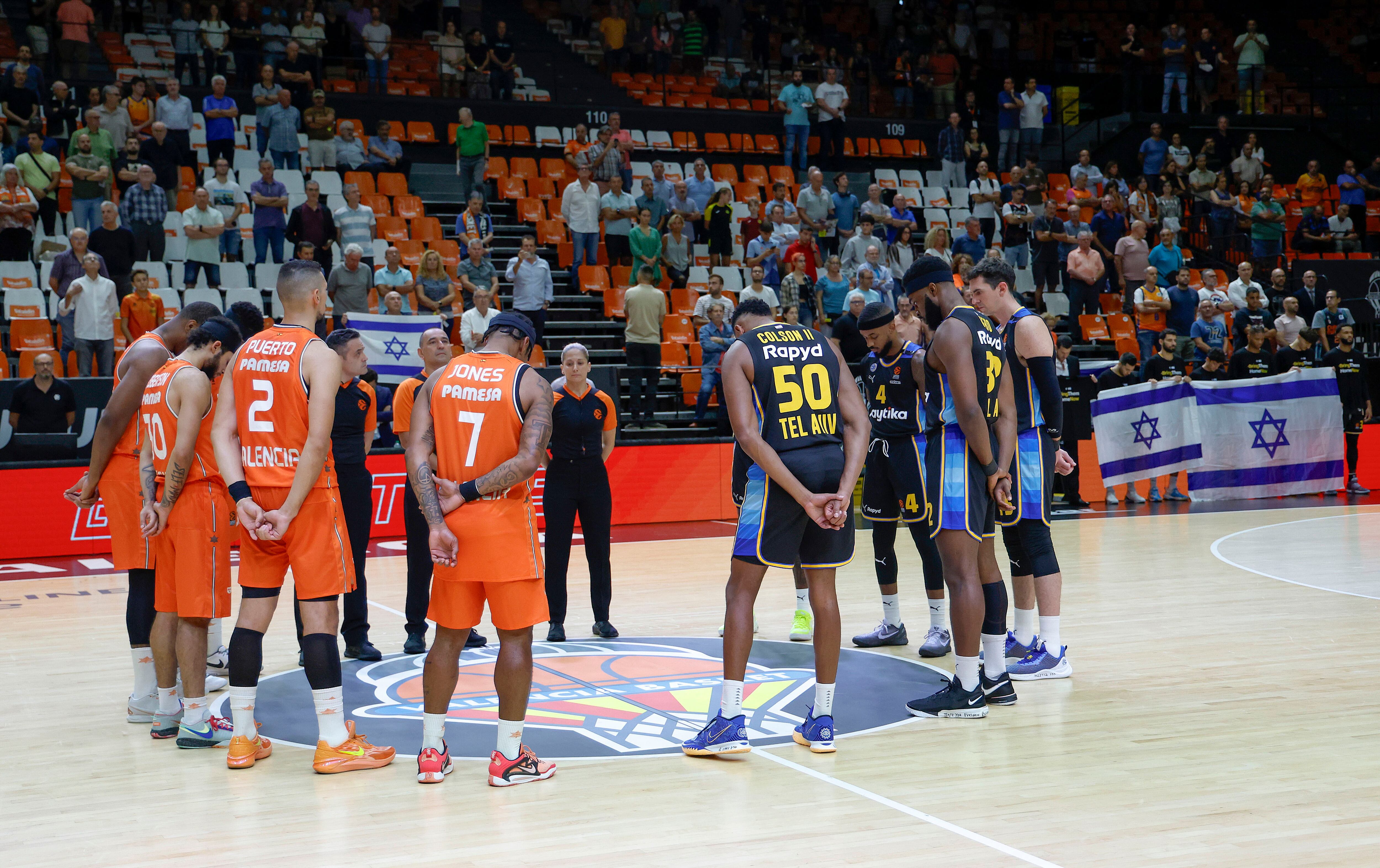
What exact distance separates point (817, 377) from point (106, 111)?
13.7m

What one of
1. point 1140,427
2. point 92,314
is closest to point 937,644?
point 1140,427

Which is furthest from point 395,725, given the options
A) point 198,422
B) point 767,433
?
point 767,433

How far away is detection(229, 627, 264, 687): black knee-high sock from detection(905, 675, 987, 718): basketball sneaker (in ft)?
10.2

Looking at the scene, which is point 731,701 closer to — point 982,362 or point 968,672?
point 968,672

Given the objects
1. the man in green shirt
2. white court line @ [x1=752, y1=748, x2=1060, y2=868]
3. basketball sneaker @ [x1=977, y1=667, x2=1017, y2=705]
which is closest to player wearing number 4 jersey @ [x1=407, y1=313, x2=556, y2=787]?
white court line @ [x1=752, y1=748, x2=1060, y2=868]

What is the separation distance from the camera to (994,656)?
21.0ft

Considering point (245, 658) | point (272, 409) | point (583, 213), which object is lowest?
point (245, 658)

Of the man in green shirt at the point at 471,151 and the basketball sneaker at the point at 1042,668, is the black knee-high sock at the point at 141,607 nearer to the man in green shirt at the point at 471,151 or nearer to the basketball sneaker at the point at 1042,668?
the basketball sneaker at the point at 1042,668

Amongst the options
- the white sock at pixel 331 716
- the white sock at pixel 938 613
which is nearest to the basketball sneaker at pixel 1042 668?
the white sock at pixel 938 613

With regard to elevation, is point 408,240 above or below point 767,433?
above

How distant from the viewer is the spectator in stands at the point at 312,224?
1526cm

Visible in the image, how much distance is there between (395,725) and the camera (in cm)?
601

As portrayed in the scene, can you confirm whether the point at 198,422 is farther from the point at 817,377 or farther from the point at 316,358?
the point at 817,377

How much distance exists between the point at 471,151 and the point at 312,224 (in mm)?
3452
